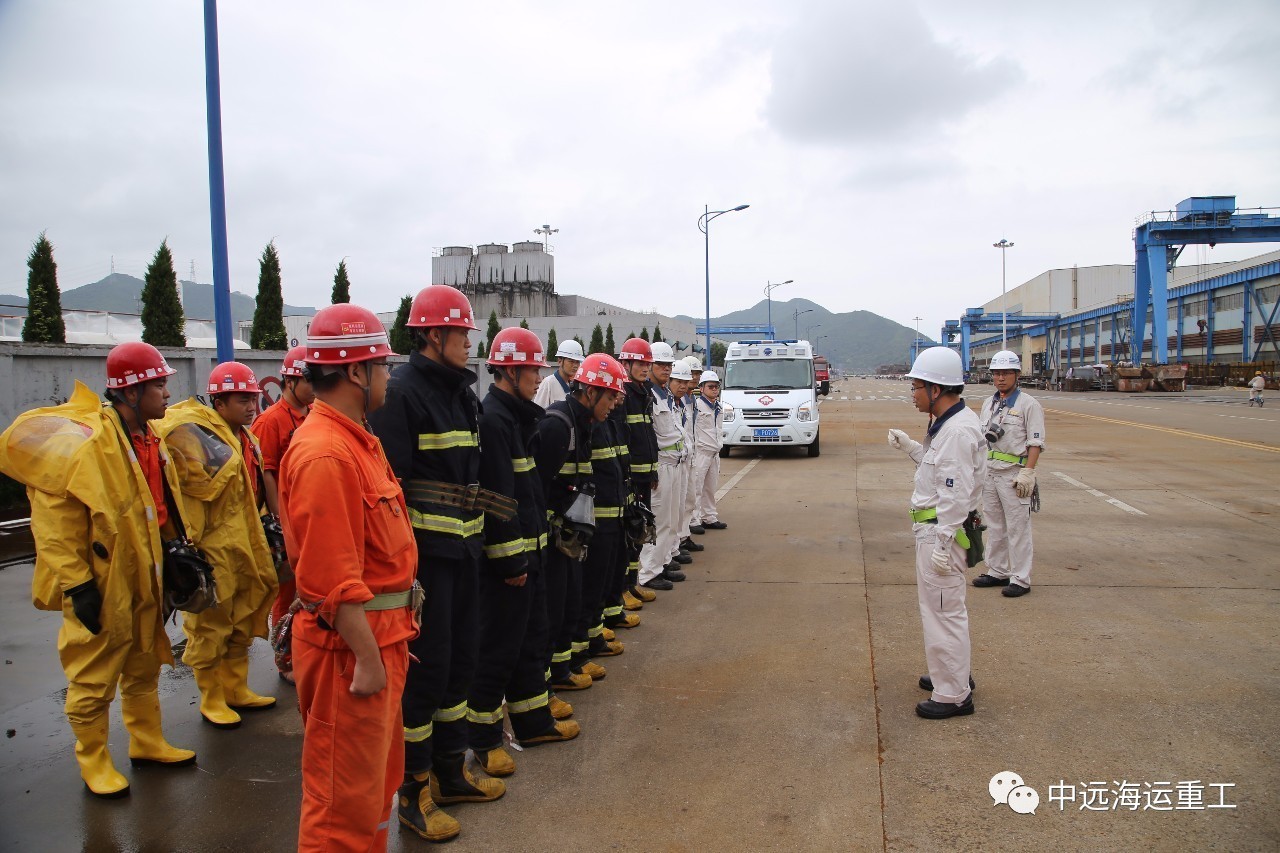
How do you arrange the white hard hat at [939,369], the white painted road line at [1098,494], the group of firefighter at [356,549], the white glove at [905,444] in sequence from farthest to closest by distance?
the white painted road line at [1098,494], the white glove at [905,444], the white hard hat at [939,369], the group of firefighter at [356,549]

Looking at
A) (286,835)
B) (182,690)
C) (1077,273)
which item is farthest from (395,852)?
(1077,273)

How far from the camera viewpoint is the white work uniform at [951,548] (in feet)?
14.9

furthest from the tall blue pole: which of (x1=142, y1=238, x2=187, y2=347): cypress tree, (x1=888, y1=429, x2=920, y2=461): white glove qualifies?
(x1=142, y1=238, x2=187, y2=347): cypress tree

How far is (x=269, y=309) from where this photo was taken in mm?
21531

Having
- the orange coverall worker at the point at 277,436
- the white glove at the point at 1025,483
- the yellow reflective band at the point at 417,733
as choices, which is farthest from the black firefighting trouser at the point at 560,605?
the white glove at the point at 1025,483

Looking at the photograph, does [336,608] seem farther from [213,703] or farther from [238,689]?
[238,689]

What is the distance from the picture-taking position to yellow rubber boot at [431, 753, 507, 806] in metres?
3.67

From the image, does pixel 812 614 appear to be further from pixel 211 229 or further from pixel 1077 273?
pixel 1077 273

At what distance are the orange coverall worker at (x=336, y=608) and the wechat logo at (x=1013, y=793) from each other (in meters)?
2.67

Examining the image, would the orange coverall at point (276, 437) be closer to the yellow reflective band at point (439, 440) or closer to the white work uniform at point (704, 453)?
the yellow reflective band at point (439, 440)

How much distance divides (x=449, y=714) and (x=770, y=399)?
13691 mm

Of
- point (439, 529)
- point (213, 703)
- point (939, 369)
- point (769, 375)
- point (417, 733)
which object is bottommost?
point (213, 703)

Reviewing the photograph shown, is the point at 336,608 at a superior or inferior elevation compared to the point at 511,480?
inferior

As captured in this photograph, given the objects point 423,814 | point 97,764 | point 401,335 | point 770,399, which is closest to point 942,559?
point 423,814
